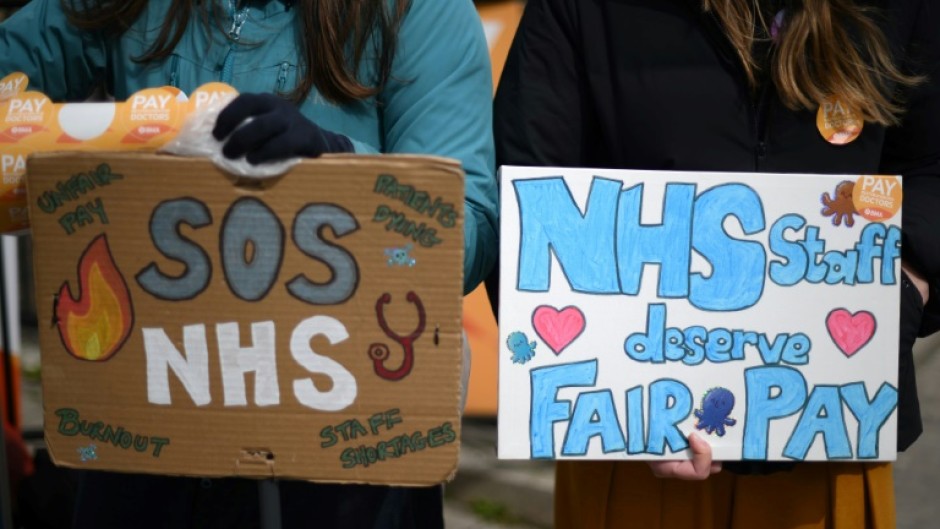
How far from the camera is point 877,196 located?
65.3 inches

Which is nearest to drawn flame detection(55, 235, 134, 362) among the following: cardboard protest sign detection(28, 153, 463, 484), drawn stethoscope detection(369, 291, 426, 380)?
cardboard protest sign detection(28, 153, 463, 484)

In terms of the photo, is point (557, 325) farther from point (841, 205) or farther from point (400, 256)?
point (841, 205)

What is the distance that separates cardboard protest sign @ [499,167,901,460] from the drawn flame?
559mm

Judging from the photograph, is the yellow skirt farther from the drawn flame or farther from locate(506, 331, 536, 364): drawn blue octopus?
the drawn flame

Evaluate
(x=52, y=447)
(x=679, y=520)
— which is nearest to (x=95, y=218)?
(x=52, y=447)

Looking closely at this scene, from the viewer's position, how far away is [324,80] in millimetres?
1582

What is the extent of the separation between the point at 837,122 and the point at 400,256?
0.83 meters

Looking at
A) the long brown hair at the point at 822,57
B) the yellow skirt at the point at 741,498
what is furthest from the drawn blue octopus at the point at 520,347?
the long brown hair at the point at 822,57

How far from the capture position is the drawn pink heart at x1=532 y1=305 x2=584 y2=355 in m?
1.62

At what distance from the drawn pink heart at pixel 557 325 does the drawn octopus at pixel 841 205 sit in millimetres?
423

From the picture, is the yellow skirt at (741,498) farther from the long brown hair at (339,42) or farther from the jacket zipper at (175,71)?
the jacket zipper at (175,71)

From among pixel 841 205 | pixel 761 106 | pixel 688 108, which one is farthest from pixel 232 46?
pixel 841 205

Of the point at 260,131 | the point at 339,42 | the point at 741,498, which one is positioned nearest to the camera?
the point at 260,131

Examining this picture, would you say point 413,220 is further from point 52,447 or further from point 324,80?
point 52,447
